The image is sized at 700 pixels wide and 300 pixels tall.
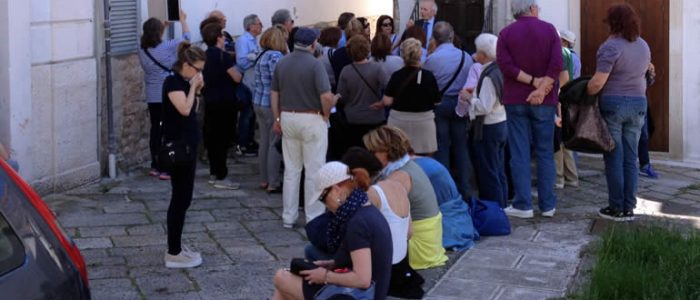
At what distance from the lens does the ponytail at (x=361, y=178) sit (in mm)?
6688

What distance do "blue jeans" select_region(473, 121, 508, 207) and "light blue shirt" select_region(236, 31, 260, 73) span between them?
9.26ft

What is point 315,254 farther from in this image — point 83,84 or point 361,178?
point 83,84

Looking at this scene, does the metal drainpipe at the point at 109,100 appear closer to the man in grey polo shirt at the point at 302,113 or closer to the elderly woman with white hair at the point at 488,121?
the man in grey polo shirt at the point at 302,113

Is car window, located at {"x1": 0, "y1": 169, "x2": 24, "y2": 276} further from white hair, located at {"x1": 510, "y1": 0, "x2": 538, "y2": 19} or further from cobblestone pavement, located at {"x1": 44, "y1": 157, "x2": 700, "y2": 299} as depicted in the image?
white hair, located at {"x1": 510, "y1": 0, "x2": 538, "y2": 19}

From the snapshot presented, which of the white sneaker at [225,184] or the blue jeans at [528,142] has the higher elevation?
the blue jeans at [528,142]

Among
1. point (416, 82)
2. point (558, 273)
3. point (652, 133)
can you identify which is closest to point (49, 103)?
point (416, 82)

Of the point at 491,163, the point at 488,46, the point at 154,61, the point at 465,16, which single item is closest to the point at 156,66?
the point at 154,61

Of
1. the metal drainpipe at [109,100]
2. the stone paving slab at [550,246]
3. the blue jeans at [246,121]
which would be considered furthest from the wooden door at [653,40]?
the metal drainpipe at [109,100]

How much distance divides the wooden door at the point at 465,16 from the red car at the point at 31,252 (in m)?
12.5

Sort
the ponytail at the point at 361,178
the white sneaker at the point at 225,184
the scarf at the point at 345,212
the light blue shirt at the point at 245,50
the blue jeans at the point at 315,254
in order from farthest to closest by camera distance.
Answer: the light blue shirt at the point at 245,50 → the white sneaker at the point at 225,184 → the blue jeans at the point at 315,254 → the ponytail at the point at 361,178 → the scarf at the point at 345,212

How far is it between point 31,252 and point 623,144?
22.4 ft

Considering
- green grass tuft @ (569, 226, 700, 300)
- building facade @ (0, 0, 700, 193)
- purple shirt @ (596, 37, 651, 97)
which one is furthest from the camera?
building facade @ (0, 0, 700, 193)

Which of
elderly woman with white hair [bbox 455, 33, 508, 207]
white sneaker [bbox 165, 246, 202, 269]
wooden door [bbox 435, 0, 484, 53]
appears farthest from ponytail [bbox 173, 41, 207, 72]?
wooden door [bbox 435, 0, 484, 53]

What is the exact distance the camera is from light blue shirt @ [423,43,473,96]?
1040 centimetres
